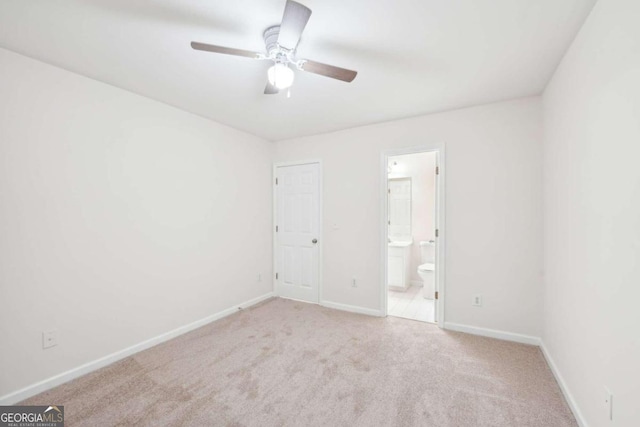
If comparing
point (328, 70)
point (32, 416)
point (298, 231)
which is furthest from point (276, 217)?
point (32, 416)

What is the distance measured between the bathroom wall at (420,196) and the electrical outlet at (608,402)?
3.62 meters

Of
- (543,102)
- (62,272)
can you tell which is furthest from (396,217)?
(62,272)

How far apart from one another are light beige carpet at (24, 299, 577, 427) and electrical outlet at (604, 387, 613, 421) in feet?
1.54

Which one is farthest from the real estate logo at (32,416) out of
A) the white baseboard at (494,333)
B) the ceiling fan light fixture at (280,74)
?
the white baseboard at (494,333)

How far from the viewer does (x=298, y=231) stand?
4.20m

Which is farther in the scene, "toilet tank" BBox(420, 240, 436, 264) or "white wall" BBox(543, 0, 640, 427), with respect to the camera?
"toilet tank" BBox(420, 240, 436, 264)

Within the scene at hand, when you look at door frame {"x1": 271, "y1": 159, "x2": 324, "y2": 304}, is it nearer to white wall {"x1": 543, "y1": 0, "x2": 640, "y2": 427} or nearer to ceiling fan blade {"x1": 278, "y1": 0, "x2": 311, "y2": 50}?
ceiling fan blade {"x1": 278, "y1": 0, "x2": 311, "y2": 50}

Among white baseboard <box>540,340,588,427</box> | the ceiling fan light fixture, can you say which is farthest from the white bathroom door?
white baseboard <box>540,340,588,427</box>

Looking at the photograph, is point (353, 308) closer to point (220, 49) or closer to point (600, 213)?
point (600, 213)

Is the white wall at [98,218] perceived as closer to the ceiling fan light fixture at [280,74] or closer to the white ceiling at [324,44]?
the white ceiling at [324,44]

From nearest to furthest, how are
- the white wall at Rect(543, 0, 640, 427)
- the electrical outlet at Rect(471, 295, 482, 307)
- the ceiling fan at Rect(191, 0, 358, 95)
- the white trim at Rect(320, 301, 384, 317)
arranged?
the white wall at Rect(543, 0, 640, 427)
the ceiling fan at Rect(191, 0, 358, 95)
the electrical outlet at Rect(471, 295, 482, 307)
the white trim at Rect(320, 301, 384, 317)

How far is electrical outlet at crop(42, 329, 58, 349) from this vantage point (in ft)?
6.83

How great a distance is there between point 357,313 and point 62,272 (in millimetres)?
3110

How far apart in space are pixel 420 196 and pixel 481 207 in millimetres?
2080
